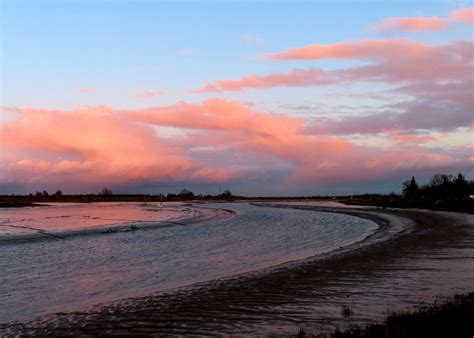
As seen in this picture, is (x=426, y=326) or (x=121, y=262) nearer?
(x=426, y=326)

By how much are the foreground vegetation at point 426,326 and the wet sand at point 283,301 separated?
58.9 inches

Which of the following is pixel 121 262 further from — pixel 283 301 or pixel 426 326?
pixel 426 326

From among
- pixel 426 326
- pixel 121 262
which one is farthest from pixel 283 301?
pixel 121 262

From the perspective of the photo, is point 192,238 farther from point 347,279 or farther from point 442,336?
point 442,336

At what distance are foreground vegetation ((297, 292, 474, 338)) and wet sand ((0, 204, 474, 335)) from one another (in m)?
1.49

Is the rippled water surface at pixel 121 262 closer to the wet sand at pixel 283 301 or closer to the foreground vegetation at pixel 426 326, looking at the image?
the wet sand at pixel 283 301

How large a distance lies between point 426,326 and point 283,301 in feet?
18.9

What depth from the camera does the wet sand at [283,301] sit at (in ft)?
38.3

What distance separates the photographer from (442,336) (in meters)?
8.60

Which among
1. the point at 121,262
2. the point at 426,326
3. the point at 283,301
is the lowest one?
the point at 121,262

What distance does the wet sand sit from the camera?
38.3 feet

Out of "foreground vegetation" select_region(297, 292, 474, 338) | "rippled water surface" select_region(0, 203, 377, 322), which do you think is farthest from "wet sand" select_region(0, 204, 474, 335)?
"rippled water surface" select_region(0, 203, 377, 322)

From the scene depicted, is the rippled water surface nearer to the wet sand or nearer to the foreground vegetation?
the wet sand

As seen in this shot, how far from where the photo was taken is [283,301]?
14.4 m
